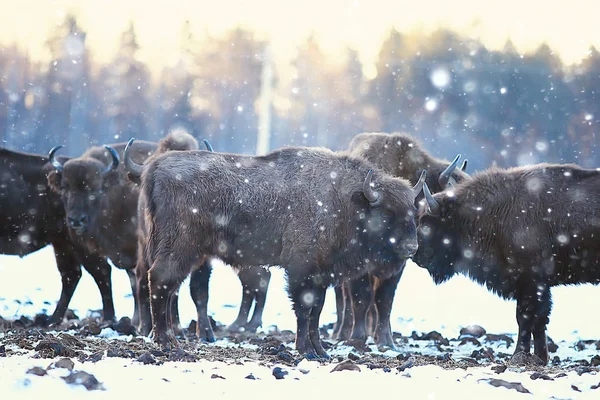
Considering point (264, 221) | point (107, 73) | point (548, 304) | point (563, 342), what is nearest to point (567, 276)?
point (548, 304)

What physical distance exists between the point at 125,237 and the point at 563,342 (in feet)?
18.6

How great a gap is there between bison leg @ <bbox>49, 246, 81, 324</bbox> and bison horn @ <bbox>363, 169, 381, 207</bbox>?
15.8ft

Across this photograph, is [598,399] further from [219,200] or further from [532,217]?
[219,200]

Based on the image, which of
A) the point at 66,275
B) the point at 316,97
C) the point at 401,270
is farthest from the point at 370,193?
the point at 316,97

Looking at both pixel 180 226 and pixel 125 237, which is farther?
pixel 125 237

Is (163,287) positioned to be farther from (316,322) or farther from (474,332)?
(474,332)

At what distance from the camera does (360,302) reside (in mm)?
8984

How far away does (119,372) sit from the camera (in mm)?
4668

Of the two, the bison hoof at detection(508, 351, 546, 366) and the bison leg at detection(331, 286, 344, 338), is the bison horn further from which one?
the bison leg at detection(331, 286, 344, 338)

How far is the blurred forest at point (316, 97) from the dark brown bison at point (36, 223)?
972 inches

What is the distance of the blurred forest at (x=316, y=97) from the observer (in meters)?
34.3

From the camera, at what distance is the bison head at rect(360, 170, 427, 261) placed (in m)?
7.74

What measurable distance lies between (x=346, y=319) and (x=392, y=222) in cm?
213

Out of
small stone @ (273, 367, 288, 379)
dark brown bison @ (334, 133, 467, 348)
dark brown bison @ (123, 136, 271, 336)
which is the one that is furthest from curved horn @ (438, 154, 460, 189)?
small stone @ (273, 367, 288, 379)
